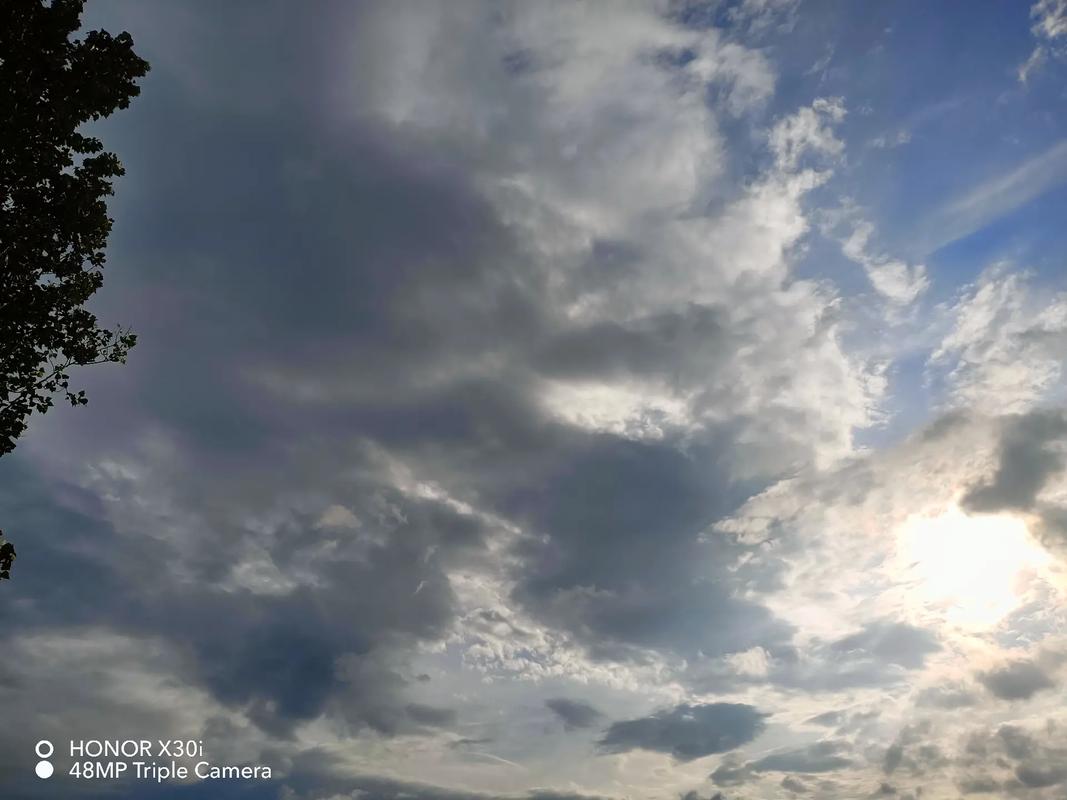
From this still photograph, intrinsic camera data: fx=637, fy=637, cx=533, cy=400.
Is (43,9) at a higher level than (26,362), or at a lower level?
higher

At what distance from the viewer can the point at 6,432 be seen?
2862cm

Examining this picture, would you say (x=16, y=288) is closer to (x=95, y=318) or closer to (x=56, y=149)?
(x=95, y=318)

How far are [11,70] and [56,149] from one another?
342 centimetres

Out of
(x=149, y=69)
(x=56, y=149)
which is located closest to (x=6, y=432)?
(x=56, y=149)

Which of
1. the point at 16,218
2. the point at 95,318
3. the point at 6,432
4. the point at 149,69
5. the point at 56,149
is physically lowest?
the point at 6,432

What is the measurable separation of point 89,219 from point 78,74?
6728 millimetres

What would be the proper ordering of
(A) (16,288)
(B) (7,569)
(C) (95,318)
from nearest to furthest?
1. (B) (7,569)
2. (A) (16,288)
3. (C) (95,318)

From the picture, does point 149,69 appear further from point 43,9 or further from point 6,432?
point 6,432

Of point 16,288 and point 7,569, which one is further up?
point 16,288

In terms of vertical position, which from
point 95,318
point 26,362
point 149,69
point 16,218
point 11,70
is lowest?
point 26,362

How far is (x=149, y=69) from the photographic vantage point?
3188cm

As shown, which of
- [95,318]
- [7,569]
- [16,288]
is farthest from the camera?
[95,318]

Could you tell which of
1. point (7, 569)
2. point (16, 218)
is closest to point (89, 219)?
point (16, 218)

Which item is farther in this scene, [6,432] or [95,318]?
[95,318]
